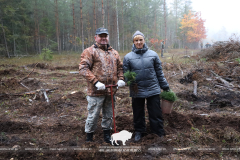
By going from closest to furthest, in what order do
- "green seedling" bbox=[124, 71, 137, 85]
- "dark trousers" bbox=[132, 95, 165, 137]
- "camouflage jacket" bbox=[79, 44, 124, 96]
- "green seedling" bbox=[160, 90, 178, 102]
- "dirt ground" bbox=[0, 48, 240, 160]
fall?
A: "dirt ground" bbox=[0, 48, 240, 160], "camouflage jacket" bbox=[79, 44, 124, 96], "green seedling" bbox=[124, 71, 137, 85], "dark trousers" bbox=[132, 95, 165, 137], "green seedling" bbox=[160, 90, 178, 102]

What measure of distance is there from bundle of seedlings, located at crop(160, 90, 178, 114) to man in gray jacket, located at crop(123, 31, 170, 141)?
9.5 inches

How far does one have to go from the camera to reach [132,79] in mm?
3166

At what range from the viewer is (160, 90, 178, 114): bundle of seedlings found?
3570 millimetres

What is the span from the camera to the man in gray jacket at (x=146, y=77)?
10.6 ft

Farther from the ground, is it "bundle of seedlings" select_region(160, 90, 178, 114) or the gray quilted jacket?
the gray quilted jacket

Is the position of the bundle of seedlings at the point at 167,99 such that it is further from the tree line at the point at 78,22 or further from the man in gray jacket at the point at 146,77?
the tree line at the point at 78,22

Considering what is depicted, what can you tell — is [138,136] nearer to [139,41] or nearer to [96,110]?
[96,110]

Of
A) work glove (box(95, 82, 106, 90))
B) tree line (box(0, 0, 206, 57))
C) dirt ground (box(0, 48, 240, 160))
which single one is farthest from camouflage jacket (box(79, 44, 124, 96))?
tree line (box(0, 0, 206, 57))

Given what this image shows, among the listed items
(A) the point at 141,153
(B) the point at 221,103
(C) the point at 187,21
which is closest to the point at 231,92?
(B) the point at 221,103

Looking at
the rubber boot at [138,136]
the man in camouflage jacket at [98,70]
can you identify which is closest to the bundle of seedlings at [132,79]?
the man in camouflage jacket at [98,70]

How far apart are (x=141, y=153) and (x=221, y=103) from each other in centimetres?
403

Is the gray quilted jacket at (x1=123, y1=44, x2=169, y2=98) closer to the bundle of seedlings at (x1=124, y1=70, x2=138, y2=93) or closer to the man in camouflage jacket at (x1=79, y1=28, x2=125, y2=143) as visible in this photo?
the bundle of seedlings at (x1=124, y1=70, x2=138, y2=93)

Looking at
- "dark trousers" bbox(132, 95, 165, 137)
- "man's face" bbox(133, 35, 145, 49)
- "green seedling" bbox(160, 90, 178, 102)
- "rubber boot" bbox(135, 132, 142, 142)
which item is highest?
"man's face" bbox(133, 35, 145, 49)

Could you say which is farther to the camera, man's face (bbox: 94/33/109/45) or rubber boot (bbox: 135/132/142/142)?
rubber boot (bbox: 135/132/142/142)
